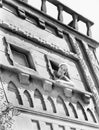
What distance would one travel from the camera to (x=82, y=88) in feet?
37.5

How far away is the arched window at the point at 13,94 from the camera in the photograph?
8646 mm

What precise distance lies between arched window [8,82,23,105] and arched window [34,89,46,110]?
55cm

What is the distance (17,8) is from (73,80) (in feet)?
9.50

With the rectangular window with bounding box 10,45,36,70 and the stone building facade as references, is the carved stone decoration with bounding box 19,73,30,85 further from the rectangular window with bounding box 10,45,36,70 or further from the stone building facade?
the rectangular window with bounding box 10,45,36,70

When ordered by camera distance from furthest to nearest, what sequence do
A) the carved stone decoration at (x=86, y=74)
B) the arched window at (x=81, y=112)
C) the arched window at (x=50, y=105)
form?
the carved stone decoration at (x=86, y=74)
the arched window at (x=81, y=112)
the arched window at (x=50, y=105)

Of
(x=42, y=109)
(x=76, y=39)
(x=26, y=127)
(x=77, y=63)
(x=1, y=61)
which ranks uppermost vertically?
(x=76, y=39)

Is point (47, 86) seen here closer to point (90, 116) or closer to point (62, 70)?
point (62, 70)

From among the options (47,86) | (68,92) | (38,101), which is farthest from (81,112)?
(38,101)

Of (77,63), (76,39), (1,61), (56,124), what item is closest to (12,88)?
(1,61)

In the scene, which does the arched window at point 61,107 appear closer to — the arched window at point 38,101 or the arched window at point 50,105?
the arched window at point 50,105

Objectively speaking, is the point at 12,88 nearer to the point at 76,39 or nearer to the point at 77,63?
the point at 77,63

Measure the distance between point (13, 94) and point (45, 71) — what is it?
5.86ft

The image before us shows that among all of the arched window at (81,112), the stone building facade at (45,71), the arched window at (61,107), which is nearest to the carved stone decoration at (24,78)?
the stone building facade at (45,71)

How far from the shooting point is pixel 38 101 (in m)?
9.34
